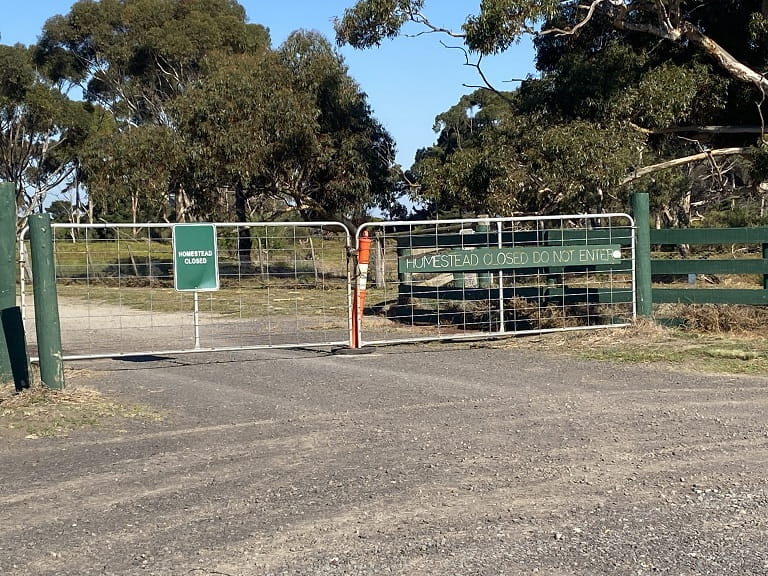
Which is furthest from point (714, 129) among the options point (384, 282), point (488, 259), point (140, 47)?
point (140, 47)

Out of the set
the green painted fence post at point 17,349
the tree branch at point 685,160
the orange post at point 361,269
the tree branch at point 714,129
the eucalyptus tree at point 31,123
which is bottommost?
the green painted fence post at point 17,349

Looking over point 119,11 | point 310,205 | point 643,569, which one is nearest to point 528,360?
point 643,569

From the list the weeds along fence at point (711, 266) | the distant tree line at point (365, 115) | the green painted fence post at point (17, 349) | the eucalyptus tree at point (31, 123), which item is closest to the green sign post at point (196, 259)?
the green painted fence post at point (17, 349)

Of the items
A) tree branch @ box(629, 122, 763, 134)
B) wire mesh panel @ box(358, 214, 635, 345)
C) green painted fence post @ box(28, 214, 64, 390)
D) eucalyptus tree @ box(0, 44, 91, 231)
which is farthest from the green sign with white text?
eucalyptus tree @ box(0, 44, 91, 231)

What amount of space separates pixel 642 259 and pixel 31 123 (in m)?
43.6

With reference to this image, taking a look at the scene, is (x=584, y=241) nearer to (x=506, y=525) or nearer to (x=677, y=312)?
(x=677, y=312)

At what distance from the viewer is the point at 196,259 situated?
10.8 m

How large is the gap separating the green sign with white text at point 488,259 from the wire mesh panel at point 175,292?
3.10 feet

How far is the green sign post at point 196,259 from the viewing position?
420 inches

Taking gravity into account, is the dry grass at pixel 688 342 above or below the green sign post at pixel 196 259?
below

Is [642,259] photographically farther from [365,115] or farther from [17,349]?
[365,115]

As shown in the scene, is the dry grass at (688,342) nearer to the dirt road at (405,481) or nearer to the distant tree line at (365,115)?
the dirt road at (405,481)

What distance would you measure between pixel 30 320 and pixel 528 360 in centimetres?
860

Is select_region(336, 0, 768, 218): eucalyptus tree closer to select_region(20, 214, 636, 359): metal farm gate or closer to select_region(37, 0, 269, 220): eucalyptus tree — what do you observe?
select_region(20, 214, 636, 359): metal farm gate
